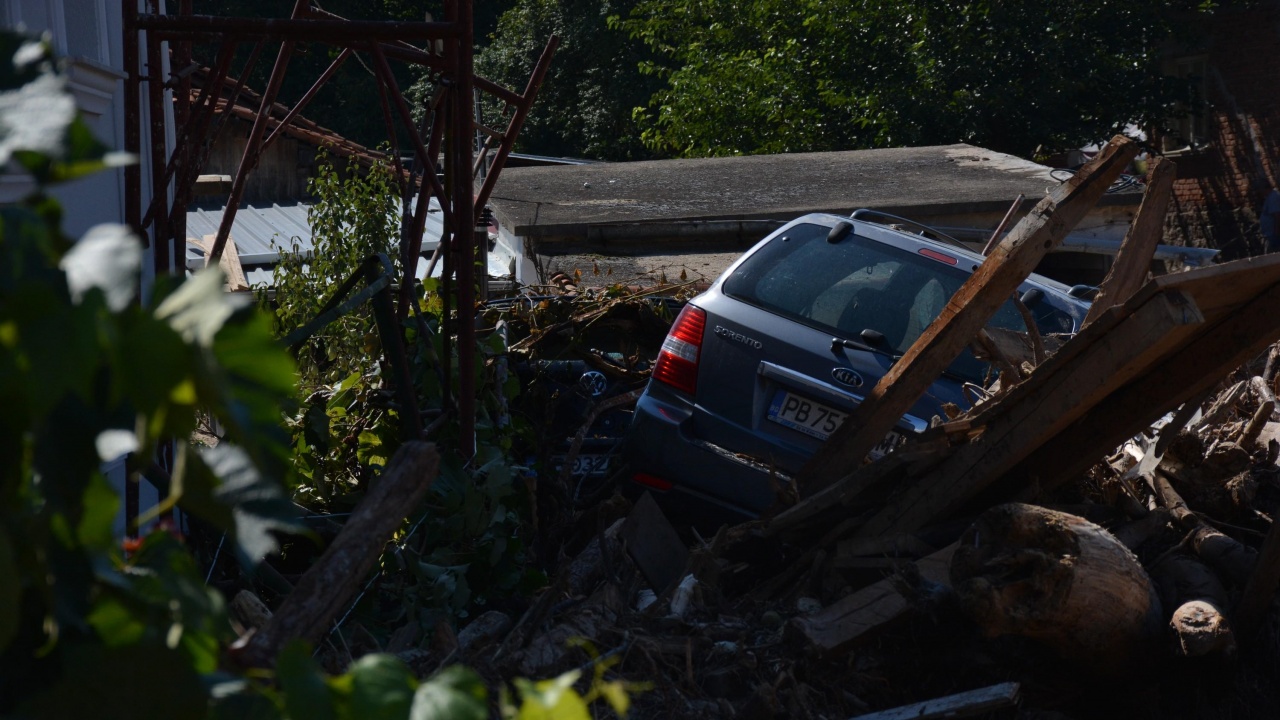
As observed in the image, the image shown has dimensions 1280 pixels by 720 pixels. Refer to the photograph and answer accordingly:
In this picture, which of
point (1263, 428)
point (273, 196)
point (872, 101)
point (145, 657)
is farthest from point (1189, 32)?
point (145, 657)

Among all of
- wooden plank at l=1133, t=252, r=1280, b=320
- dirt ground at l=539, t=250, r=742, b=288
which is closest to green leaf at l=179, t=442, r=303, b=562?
wooden plank at l=1133, t=252, r=1280, b=320

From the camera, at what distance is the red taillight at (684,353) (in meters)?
5.02

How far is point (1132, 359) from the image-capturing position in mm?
3420

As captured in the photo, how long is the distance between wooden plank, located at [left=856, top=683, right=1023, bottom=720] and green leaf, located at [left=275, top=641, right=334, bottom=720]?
252 centimetres

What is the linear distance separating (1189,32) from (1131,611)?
19.8 m

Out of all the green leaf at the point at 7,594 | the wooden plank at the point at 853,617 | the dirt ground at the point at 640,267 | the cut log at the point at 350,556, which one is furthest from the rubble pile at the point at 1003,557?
the dirt ground at the point at 640,267

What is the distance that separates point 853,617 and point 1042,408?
36.7 inches

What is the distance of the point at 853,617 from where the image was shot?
11.0 ft

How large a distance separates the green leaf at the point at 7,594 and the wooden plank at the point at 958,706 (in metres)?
2.68

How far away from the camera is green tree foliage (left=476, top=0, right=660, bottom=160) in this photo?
93.5ft

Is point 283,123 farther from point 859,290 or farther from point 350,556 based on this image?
point 350,556

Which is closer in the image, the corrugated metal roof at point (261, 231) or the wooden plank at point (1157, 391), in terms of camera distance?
the wooden plank at point (1157, 391)

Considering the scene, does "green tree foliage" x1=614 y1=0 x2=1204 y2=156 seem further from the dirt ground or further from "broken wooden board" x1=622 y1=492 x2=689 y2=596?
"broken wooden board" x1=622 y1=492 x2=689 y2=596

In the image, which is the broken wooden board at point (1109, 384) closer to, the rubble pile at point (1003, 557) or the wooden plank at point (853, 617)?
the rubble pile at point (1003, 557)
